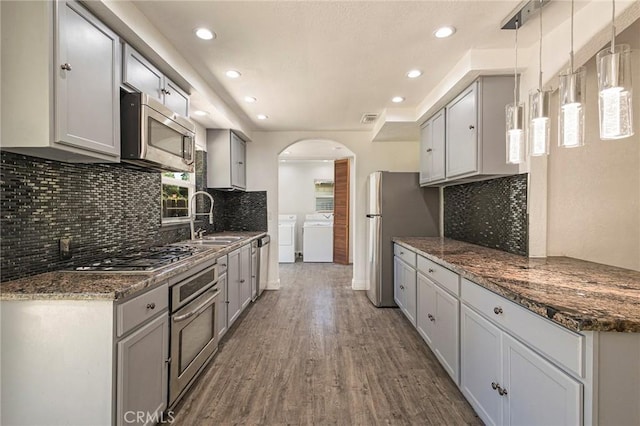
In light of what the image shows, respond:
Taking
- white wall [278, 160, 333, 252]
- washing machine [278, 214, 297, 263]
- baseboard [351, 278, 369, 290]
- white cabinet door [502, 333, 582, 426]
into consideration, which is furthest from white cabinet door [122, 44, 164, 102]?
Answer: white wall [278, 160, 333, 252]

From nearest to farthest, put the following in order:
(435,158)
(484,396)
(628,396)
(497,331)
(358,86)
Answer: (628,396), (497,331), (484,396), (358,86), (435,158)

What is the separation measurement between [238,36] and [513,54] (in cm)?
190

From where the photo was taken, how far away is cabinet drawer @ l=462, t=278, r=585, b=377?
3.44ft

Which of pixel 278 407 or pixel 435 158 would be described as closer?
pixel 278 407

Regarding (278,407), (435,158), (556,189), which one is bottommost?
(278,407)

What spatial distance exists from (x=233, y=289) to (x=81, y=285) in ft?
5.66

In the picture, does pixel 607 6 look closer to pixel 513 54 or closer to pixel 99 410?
pixel 513 54

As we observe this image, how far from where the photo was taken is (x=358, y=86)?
111 inches

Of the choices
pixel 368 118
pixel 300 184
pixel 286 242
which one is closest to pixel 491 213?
pixel 368 118

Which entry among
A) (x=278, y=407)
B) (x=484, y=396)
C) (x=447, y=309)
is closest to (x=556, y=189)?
(x=447, y=309)

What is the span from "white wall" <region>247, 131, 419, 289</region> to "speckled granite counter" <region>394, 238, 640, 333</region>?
2.29 m

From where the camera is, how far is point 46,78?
1261mm

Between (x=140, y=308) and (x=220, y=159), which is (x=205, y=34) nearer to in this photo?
(x=140, y=308)

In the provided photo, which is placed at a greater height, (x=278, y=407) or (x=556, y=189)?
(x=556, y=189)
